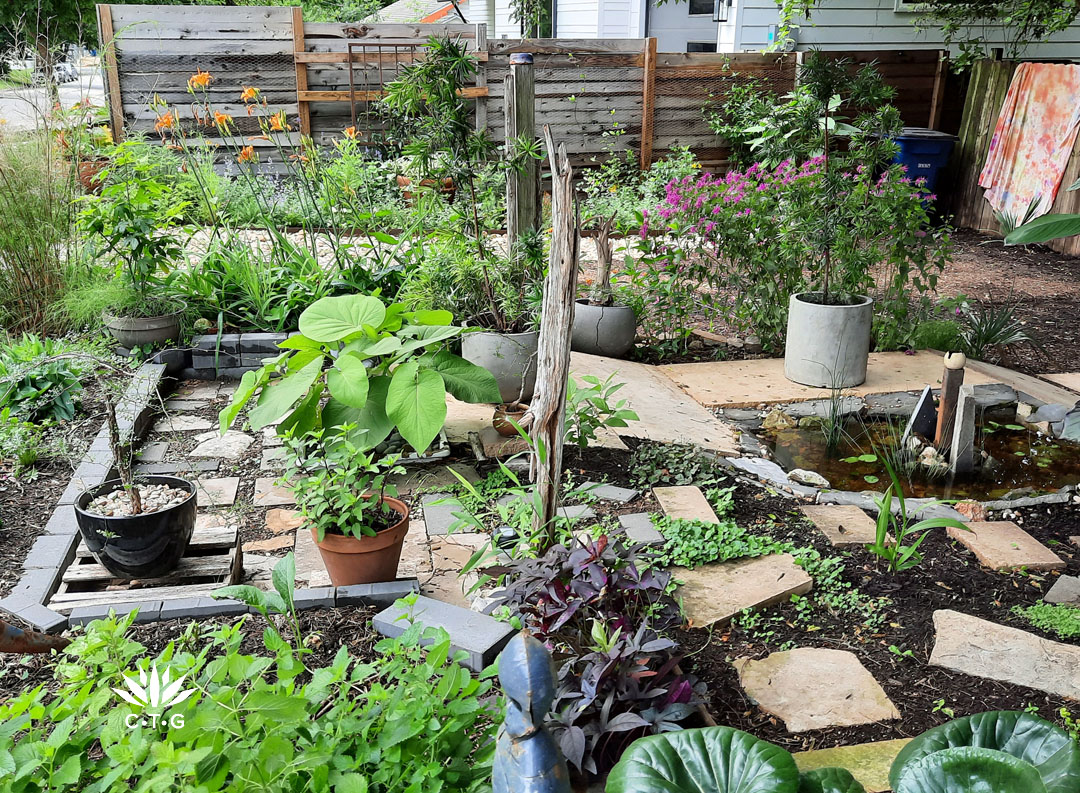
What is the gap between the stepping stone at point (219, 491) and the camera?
3.48m

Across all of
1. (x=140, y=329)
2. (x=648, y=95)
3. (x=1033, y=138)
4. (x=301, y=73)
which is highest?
(x=301, y=73)

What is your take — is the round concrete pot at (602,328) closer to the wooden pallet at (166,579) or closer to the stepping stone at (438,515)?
the stepping stone at (438,515)

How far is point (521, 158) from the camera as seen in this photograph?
4176 millimetres

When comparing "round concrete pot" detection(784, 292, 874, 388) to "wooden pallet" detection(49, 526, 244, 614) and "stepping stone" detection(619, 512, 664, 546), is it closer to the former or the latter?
"stepping stone" detection(619, 512, 664, 546)

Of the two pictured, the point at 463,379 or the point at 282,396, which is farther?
the point at 463,379

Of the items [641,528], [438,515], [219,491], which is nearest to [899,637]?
[641,528]

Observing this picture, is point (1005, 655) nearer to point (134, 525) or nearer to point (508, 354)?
point (508, 354)

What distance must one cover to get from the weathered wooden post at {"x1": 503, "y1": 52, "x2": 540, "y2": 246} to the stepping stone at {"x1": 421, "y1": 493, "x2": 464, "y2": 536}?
4.93 feet

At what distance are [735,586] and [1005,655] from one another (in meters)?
0.76

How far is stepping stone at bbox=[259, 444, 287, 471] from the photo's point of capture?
12.5 ft

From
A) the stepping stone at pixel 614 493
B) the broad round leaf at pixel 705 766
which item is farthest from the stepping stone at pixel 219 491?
the broad round leaf at pixel 705 766

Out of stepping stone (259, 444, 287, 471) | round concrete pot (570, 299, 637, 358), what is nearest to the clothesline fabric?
round concrete pot (570, 299, 637, 358)

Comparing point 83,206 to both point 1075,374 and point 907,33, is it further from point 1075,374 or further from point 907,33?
point 907,33

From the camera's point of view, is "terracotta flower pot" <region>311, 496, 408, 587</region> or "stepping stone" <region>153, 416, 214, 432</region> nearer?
"terracotta flower pot" <region>311, 496, 408, 587</region>
